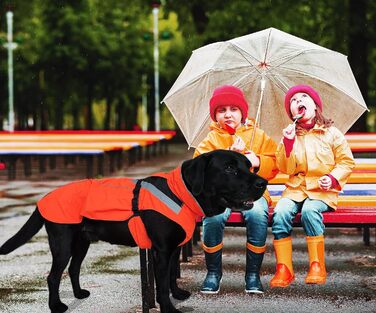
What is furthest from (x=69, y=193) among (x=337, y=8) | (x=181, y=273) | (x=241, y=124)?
(x=337, y=8)

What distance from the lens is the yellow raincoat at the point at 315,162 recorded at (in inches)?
219

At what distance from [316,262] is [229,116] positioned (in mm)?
1187

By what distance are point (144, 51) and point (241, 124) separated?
34.5 m

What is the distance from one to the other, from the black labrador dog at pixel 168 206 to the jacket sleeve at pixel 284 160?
0.50m

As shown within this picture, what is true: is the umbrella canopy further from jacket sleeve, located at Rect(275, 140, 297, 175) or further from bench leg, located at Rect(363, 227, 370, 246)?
bench leg, located at Rect(363, 227, 370, 246)

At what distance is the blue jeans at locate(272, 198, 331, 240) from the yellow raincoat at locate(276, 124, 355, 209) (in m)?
0.05

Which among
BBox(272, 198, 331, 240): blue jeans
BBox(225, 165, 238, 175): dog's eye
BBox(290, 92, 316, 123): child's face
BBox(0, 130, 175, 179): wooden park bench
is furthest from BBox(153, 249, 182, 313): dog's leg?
BBox(0, 130, 175, 179): wooden park bench

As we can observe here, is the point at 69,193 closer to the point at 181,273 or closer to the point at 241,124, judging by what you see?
the point at 241,124

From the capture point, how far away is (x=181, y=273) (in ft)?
23.1

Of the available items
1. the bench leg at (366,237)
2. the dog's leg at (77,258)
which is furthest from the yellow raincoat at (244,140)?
the bench leg at (366,237)

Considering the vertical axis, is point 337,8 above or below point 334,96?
above

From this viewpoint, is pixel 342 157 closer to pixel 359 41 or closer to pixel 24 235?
pixel 24 235

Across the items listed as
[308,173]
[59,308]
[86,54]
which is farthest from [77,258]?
[86,54]

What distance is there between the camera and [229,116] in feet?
19.4
